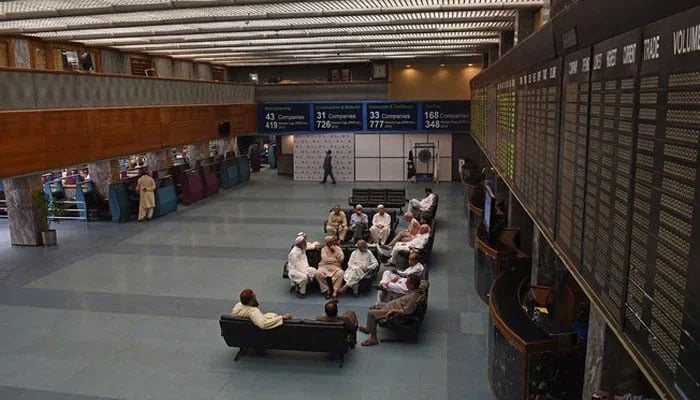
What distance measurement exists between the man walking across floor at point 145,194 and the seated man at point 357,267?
30.4 feet

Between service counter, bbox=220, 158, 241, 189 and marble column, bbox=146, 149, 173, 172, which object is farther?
service counter, bbox=220, 158, 241, 189

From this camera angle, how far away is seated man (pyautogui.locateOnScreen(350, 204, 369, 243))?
526 inches

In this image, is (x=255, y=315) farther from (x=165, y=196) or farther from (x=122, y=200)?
(x=165, y=196)

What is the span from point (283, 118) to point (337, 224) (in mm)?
11788

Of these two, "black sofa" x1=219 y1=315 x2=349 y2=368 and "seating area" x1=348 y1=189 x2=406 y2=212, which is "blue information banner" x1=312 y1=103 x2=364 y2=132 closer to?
"seating area" x1=348 y1=189 x2=406 y2=212

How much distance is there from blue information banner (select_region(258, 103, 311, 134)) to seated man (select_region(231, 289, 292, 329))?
17.0 meters

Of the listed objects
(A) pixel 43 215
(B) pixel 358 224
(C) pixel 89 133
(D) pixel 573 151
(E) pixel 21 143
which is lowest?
(B) pixel 358 224

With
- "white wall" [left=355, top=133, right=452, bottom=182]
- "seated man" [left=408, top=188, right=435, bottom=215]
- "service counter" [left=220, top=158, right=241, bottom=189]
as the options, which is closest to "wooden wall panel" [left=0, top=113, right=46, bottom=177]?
"seated man" [left=408, top=188, right=435, bottom=215]

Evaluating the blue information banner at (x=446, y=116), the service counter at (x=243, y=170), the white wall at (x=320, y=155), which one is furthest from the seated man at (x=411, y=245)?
the service counter at (x=243, y=170)

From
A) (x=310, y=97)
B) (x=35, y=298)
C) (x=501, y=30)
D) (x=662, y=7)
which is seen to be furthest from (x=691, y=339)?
(x=310, y=97)

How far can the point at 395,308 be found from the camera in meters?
8.17

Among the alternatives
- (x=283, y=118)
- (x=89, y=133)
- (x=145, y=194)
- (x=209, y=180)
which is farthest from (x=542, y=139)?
(x=283, y=118)

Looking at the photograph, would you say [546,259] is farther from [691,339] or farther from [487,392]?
[691,339]

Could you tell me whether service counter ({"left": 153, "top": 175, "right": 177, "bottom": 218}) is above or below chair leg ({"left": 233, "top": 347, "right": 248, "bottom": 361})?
above
